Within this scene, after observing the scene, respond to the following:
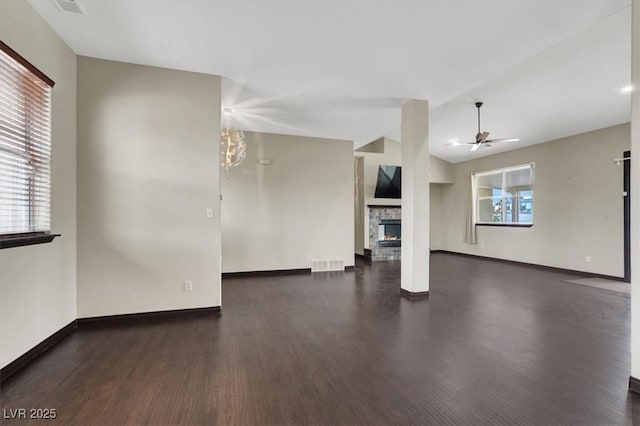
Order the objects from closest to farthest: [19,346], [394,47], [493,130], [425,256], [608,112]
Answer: [19,346]
[394,47]
[425,256]
[608,112]
[493,130]

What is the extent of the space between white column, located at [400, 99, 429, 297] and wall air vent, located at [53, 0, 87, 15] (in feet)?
12.5

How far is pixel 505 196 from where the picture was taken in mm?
7406

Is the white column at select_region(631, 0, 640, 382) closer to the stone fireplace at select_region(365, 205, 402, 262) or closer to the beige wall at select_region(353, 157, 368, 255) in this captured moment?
the stone fireplace at select_region(365, 205, 402, 262)

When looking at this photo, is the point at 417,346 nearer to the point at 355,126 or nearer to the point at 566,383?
the point at 566,383

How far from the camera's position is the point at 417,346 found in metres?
2.62

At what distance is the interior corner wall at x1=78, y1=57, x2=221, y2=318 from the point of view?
3.13 metres

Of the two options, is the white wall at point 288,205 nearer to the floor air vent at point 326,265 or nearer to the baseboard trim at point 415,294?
the floor air vent at point 326,265

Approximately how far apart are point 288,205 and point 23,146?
13.4 feet

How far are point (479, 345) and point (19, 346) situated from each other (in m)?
3.81

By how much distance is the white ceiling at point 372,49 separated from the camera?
7.94ft

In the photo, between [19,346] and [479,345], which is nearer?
[19,346]

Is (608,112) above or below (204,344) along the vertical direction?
above

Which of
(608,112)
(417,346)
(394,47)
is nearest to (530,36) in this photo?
(394,47)

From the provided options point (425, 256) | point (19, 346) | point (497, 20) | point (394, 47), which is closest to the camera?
point (19, 346)
